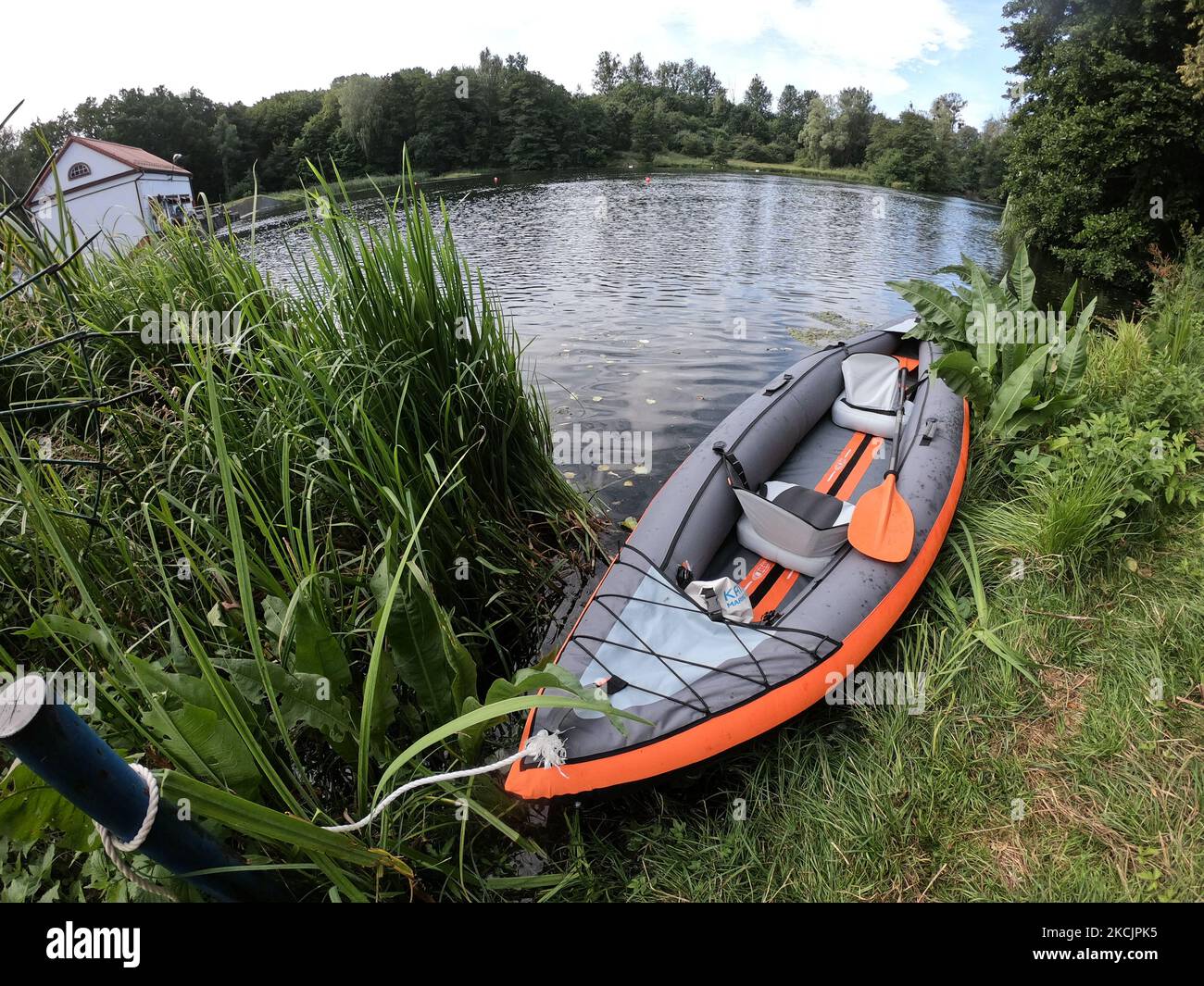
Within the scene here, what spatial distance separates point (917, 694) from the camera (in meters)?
2.35

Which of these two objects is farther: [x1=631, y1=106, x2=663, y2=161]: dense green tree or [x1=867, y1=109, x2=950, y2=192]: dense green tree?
[x1=631, y1=106, x2=663, y2=161]: dense green tree

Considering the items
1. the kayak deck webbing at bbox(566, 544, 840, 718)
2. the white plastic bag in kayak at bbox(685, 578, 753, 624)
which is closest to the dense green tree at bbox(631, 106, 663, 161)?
the white plastic bag in kayak at bbox(685, 578, 753, 624)

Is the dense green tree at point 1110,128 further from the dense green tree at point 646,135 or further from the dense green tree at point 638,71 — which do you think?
the dense green tree at point 638,71

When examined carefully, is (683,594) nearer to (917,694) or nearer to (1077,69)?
(917,694)

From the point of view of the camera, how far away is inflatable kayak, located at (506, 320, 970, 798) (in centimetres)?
208

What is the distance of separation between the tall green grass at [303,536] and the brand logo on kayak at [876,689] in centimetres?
131

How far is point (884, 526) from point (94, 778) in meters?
2.85

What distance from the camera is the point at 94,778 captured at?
3.10 feet

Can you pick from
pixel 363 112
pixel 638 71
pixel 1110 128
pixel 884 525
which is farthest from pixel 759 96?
pixel 884 525

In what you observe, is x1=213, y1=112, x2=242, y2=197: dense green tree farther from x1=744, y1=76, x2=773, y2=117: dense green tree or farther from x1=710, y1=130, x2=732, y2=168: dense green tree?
x1=744, y1=76, x2=773, y2=117: dense green tree

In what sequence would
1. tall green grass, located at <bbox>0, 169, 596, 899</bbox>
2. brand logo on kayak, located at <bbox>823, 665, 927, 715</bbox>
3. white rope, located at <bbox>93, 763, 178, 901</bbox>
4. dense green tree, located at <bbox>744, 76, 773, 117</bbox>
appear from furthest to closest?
1. dense green tree, located at <bbox>744, 76, 773, 117</bbox>
2. brand logo on kayak, located at <bbox>823, 665, 927, 715</bbox>
3. tall green grass, located at <bbox>0, 169, 596, 899</bbox>
4. white rope, located at <bbox>93, 763, 178, 901</bbox>

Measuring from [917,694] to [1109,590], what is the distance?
106 centimetres
